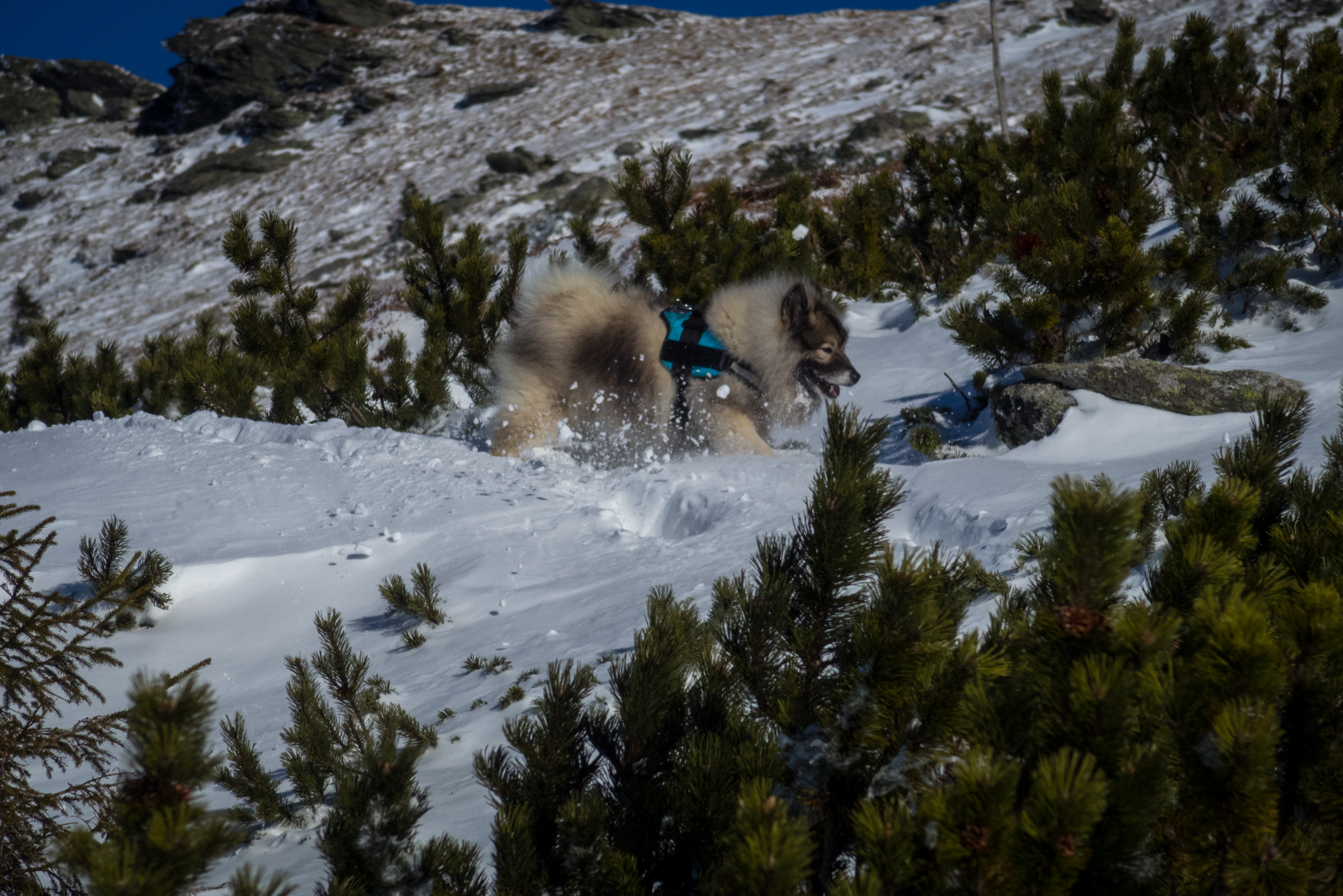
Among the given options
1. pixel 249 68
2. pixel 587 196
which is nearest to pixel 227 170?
pixel 249 68

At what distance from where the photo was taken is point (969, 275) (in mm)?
10273

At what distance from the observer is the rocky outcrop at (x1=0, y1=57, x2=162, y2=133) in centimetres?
5712

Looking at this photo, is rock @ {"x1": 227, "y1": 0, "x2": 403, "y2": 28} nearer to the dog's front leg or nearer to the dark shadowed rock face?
the dark shadowed rock face

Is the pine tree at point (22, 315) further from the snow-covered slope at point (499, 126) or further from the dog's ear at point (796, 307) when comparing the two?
the dog's ear at point (796, 307)

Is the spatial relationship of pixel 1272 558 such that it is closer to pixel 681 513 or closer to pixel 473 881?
pixel 473 881

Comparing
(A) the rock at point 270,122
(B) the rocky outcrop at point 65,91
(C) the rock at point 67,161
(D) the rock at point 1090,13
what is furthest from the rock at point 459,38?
(D) the rock at point 1090,13

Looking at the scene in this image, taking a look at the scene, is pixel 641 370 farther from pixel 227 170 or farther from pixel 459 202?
pixel 227 170

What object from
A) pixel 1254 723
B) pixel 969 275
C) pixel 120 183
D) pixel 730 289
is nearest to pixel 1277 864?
pixel 1254 723

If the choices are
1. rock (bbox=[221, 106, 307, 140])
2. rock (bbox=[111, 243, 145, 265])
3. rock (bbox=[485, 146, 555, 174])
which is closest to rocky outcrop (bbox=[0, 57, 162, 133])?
rock (bbox=[221, 106, 307, 140])

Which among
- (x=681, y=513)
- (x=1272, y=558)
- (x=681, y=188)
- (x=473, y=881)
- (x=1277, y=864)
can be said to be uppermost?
(x=681, y=188)

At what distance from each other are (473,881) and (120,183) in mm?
56070

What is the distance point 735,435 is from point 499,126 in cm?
3722

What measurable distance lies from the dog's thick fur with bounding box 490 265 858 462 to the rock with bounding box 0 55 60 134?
7044 cm

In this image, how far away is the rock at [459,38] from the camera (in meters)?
51.5
